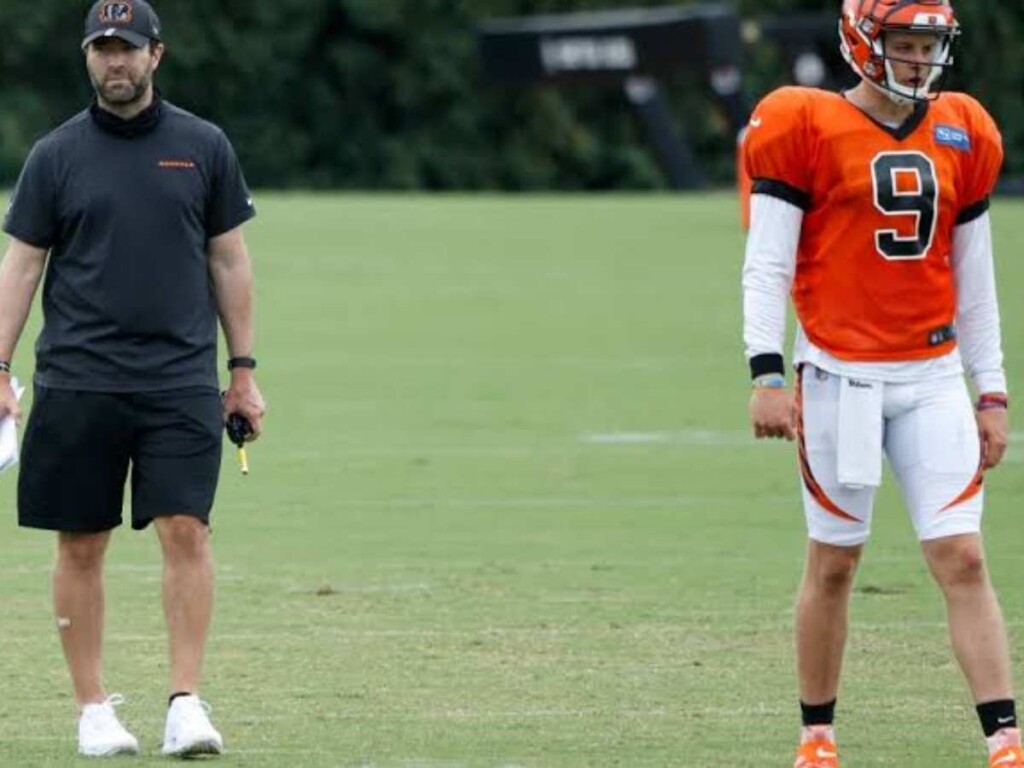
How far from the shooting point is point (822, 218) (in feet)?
24.2

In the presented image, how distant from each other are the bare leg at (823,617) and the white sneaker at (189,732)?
1474 millimetres

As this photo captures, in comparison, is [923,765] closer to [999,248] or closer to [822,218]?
[822,218]

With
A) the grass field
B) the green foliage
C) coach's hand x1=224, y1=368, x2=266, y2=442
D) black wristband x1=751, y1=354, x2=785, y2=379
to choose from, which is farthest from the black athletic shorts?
the green foliage

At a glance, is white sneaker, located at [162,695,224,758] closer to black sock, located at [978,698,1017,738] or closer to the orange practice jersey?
the orange practice jersey

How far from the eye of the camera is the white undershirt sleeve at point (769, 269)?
288 inches

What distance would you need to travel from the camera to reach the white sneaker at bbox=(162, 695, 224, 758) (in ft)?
25.2

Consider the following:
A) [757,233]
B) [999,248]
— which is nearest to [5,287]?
[757,233]

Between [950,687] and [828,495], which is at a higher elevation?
[828,495]

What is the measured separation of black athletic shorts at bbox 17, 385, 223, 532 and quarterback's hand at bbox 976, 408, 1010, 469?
6.36 ft

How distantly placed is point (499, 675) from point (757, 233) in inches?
87.5

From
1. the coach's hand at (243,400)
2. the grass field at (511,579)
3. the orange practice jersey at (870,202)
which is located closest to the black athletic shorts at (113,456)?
the coach's hand at (243,400)

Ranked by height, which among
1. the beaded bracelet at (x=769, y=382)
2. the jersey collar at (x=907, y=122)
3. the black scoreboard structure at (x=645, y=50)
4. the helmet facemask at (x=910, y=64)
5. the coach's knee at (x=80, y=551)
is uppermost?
the helmet facemask at (x=910, y=64)

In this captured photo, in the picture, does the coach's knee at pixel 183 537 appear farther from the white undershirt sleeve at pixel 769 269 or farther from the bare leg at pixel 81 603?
the white undershirt sleeve at pixel 769 269

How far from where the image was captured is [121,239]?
7.77 m
